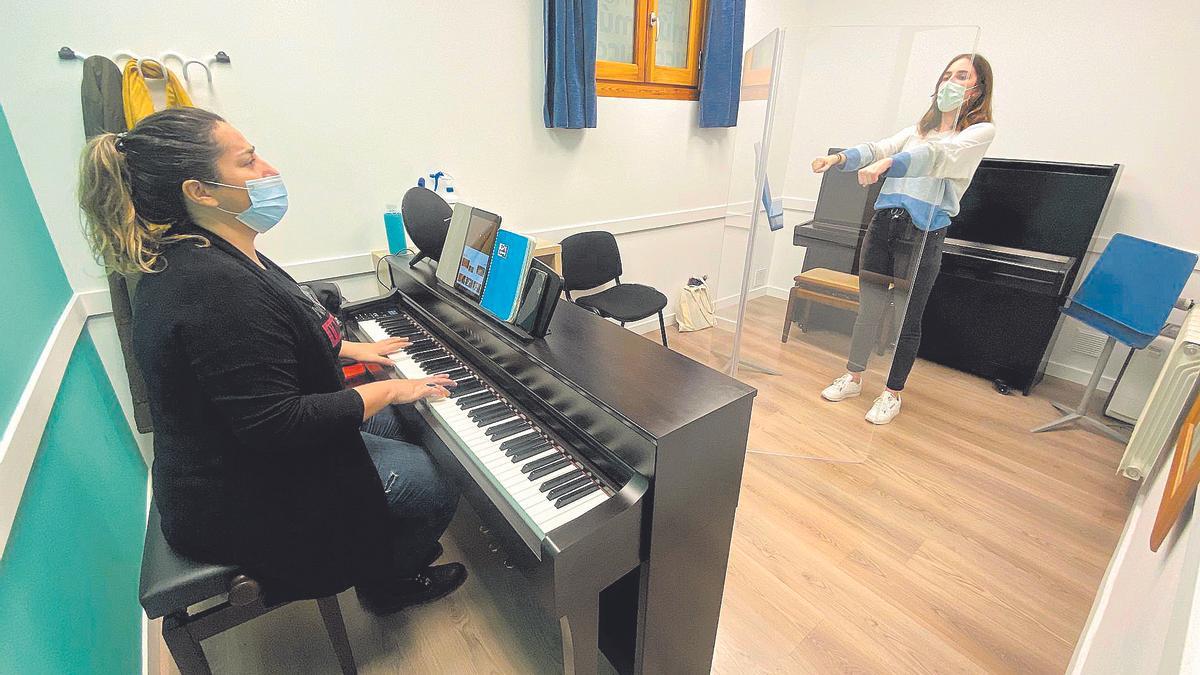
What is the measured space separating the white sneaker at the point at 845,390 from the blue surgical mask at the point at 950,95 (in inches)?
50.7

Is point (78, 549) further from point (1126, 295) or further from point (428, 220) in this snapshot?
point (1126, 295)

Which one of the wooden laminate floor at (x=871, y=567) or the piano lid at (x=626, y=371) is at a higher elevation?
the piano lid at (x=626, y=371)

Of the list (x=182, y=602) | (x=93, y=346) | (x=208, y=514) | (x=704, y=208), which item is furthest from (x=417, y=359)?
(x=704, y=208)

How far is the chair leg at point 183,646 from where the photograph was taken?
95 centimetres

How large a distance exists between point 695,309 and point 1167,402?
220 cm

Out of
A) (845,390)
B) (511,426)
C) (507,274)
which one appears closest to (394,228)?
(507,274)

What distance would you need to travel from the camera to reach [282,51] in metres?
1.71

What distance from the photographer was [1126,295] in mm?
2219

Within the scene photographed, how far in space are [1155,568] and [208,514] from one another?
5.84 ft

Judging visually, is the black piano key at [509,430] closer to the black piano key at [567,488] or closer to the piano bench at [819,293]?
the black piano key at [567,488]

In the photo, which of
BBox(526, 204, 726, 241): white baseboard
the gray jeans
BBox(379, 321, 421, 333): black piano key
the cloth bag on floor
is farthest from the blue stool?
BBox(379, 321, 421, 333): black piano key

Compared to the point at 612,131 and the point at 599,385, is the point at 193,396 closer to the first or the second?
the point at 599,385

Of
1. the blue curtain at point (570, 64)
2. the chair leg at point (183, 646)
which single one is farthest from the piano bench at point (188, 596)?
the blue curtain at point (570, 64)

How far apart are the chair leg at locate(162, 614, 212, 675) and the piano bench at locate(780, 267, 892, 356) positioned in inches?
112
